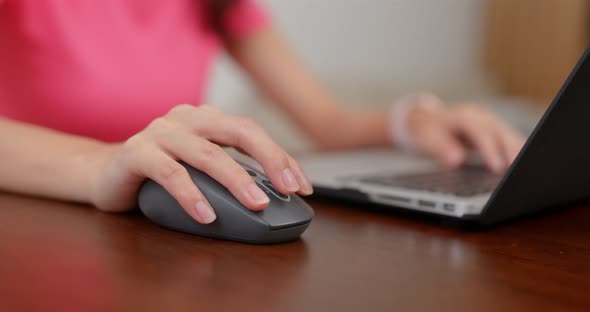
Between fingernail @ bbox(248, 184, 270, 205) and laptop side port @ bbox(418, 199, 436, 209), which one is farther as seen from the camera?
laptop side port @ bbox(418, 199, 436, 209)

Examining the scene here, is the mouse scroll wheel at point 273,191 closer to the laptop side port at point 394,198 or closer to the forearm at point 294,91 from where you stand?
the laptop side port at point 394,198

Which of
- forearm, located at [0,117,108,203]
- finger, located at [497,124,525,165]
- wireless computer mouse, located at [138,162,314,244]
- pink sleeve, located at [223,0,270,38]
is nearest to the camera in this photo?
wireless computer mouse, located at [138,162,314,244]

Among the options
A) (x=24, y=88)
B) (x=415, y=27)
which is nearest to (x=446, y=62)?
(x=415, y=27)

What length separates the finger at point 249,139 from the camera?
0.47 m

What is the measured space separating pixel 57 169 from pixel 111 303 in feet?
0.85

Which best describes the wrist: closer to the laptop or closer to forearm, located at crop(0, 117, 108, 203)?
forearm, located at crop(0, 117, 108, 203)

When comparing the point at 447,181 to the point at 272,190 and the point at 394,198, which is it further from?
the point at 272,190

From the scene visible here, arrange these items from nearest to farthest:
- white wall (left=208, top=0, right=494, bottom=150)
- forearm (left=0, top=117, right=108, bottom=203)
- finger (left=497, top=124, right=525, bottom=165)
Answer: forearm (left=0, top=117, right=108, bottom=203) → finger (left=497, top=124, right=525, bottom=165) → white wall (left=208, top=0, right=494, bottom=150)

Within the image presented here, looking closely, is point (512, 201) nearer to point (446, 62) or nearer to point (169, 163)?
point (169, 163)

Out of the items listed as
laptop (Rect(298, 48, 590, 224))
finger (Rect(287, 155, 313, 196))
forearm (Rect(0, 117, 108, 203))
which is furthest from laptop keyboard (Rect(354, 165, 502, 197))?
forearm (Rect(0, 117, 108, 203))

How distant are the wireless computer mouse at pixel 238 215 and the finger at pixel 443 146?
16.4 inches

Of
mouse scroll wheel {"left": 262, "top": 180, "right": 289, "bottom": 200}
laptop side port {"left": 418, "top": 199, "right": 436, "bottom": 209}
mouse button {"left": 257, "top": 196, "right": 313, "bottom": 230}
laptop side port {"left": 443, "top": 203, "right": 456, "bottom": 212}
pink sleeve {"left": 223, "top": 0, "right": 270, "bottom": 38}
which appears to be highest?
mouse scroll wheel {"left": 262, "top": 180, "right": 289, "bottom": 200}

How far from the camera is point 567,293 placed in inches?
14.4

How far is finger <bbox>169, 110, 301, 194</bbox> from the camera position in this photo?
0.47m
